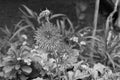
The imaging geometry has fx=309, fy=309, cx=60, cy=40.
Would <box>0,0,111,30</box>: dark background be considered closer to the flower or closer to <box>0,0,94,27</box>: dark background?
<box>0,0,94,27</box>: dark background

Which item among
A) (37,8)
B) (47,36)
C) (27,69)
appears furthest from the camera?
(37,8)

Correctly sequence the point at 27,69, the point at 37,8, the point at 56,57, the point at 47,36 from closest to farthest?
the point at 47,36
the point at 56,57
the point at 27,69
the point at 37,8

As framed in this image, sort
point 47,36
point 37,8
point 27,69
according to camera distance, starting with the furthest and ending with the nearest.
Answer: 1. point 37,8
2. point 27,69
3. point 47,36

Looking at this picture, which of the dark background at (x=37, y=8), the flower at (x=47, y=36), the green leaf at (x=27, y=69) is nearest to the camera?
the flower at (x=47, y=36)

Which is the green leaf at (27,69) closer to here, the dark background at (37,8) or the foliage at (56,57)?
the foliage at (56,57)

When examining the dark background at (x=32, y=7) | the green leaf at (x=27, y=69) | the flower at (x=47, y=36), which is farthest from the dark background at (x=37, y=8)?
the flower at (x=47, y=36)

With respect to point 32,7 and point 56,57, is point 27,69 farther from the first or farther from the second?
point 32,7

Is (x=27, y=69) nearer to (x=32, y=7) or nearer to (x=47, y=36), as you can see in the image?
(x=47, y=36)

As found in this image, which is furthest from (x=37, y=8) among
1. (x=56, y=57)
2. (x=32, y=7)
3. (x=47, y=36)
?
(x=47, y=36)

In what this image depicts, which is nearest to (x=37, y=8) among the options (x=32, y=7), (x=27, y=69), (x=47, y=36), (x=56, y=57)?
(x=32, y=7)

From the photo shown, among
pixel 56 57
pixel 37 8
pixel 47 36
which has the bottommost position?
pixel 56 57

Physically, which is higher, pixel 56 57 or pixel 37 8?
pixel 37 8

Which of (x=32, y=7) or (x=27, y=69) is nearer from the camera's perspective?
(x=27, y=69)

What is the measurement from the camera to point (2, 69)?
379 centimetres
